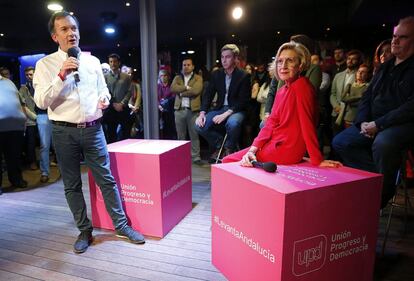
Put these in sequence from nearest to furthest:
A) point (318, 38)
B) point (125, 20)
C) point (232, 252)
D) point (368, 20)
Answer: point (232, 252), point (368, 20), point (318, 38), point (125, 20)

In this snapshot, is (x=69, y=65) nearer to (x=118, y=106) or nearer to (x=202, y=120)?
(x=202, y=120)

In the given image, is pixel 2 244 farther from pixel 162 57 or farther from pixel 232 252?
pixel 162 57

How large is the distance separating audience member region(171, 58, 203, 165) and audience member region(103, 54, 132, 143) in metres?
0.74

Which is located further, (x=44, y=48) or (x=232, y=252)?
(x=44, y=48)

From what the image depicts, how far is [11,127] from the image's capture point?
373cm

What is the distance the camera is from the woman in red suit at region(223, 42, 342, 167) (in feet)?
6.04

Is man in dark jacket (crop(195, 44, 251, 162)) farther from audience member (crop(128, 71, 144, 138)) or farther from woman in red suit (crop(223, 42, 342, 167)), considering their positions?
audience member (crop(128, 71, 144, 138))

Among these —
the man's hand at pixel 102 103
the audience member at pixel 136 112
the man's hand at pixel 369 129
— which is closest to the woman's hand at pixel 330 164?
the man's hand at pixel 369 129

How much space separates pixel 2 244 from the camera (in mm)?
2426

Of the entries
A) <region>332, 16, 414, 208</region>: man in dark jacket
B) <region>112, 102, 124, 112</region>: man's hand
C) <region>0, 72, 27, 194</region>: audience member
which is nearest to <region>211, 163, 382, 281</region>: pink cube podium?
<region>332, 16, 414, 208</region>: man in dark jacket

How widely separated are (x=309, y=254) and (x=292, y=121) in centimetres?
76

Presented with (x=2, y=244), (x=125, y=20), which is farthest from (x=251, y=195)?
(x=125, y=20)

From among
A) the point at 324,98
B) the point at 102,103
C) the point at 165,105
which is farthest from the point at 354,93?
the point at 165,105

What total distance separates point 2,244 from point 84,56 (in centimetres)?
156
